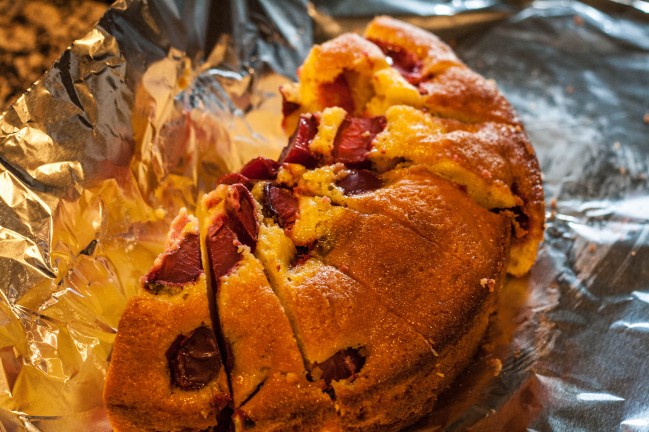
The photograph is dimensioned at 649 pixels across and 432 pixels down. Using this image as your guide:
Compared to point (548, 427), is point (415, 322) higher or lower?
higher

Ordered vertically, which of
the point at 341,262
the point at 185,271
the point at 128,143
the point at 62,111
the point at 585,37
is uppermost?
the point at 62,111

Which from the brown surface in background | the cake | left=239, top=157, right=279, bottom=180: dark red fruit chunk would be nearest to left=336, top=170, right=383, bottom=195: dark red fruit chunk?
the cake

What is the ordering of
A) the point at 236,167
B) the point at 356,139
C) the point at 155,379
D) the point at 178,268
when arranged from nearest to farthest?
1. the point at 155,379
2. the point at 178,268
3. the point at 356,139
4. the point at 236,167

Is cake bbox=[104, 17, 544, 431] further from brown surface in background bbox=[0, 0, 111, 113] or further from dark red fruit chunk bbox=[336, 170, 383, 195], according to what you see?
brown surface in background bbox=[0, 0, 111, 113]

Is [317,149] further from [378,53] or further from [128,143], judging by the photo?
[128,143]

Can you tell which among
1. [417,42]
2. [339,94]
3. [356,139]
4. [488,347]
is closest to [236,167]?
[339,94]

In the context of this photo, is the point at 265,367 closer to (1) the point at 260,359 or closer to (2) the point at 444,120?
(1) the point at 260,359

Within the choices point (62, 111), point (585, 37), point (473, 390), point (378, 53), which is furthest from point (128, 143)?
point (585, 37)
